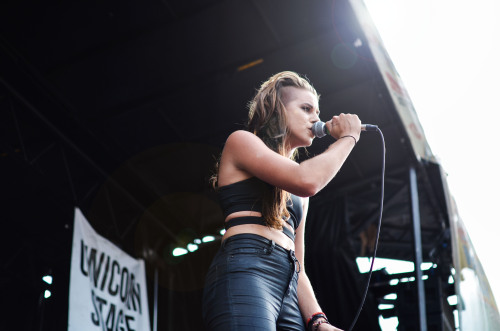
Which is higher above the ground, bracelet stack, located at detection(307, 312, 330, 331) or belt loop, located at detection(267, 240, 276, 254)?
belt loop, located at detection(267, 240, 276, 254)

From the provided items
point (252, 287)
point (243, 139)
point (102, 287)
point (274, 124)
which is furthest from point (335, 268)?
point (252, 287)

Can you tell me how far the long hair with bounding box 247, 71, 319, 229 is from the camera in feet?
4.98

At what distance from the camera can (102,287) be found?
15.8 feet

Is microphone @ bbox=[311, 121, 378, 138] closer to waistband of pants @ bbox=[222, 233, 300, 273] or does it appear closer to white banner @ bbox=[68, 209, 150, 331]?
waistband of pants @ bbox=[222, 233, 300, 273]

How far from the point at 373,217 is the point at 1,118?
3.60 m

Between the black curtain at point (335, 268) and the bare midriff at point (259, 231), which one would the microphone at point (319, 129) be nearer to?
the bare midriff at point (259, 231)

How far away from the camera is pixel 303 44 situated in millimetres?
4539

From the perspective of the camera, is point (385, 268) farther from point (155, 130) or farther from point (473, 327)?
point (155, 130)

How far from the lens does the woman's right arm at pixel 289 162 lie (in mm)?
1451

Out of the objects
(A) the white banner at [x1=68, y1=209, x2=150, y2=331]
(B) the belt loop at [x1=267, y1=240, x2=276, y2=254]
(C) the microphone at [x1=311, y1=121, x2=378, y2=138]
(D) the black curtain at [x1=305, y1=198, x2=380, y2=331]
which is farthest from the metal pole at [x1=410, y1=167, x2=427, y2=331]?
(B) the belt loop at [x1=267, y1=240, x2=276, y2=254]

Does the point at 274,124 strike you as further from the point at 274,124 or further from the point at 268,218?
the point at 268,218

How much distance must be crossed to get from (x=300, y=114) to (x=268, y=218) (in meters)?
0.37

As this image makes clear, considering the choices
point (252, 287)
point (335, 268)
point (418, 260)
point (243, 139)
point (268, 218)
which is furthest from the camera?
point (335, 268)

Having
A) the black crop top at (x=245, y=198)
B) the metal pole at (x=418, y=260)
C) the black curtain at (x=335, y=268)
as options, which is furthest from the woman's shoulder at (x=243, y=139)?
the black curtain at (x=335, y=268)
